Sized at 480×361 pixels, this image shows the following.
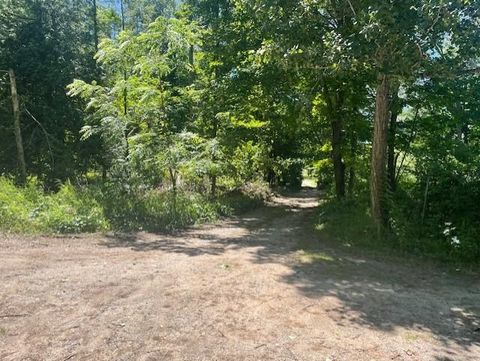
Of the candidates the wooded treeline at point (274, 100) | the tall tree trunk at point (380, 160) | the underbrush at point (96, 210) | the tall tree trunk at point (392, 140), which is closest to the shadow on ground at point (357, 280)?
the underbrush at point (96, 210)

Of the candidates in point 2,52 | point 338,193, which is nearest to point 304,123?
point 338,193

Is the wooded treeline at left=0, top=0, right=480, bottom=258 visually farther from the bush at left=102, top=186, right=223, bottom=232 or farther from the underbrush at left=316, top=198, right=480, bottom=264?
the bush at left=102, top=186, right=223, bottom=232

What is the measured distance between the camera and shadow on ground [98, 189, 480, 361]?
5.39 meters

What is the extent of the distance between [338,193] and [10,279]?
11.9 m

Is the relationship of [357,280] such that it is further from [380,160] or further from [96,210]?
[96,210]

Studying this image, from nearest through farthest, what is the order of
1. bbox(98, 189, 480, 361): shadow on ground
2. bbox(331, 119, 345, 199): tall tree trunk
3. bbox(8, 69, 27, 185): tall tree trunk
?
bbox(98, 189, 480, 361): shadow on ground, bbox(8, 69, 27, 185): tall tree trunk, bbox(331, 119, 345, 199): tall tree trunk

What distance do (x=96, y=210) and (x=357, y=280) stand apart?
6525 mm

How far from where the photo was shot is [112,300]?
551 cm

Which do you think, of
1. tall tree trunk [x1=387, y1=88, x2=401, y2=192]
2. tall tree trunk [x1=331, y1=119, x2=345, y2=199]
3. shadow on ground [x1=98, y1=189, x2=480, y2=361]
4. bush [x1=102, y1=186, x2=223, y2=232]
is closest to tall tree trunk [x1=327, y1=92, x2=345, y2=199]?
tall tree trunk [x1=331, y1=119, x2=345, y2=199]

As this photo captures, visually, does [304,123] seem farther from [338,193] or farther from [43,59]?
[43,59]

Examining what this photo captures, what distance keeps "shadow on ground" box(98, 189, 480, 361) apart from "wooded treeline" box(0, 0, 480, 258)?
1.86 metres

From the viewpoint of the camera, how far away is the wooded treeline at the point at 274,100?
774 cm

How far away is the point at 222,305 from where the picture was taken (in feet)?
18.0

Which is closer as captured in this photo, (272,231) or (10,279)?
(10,279)
